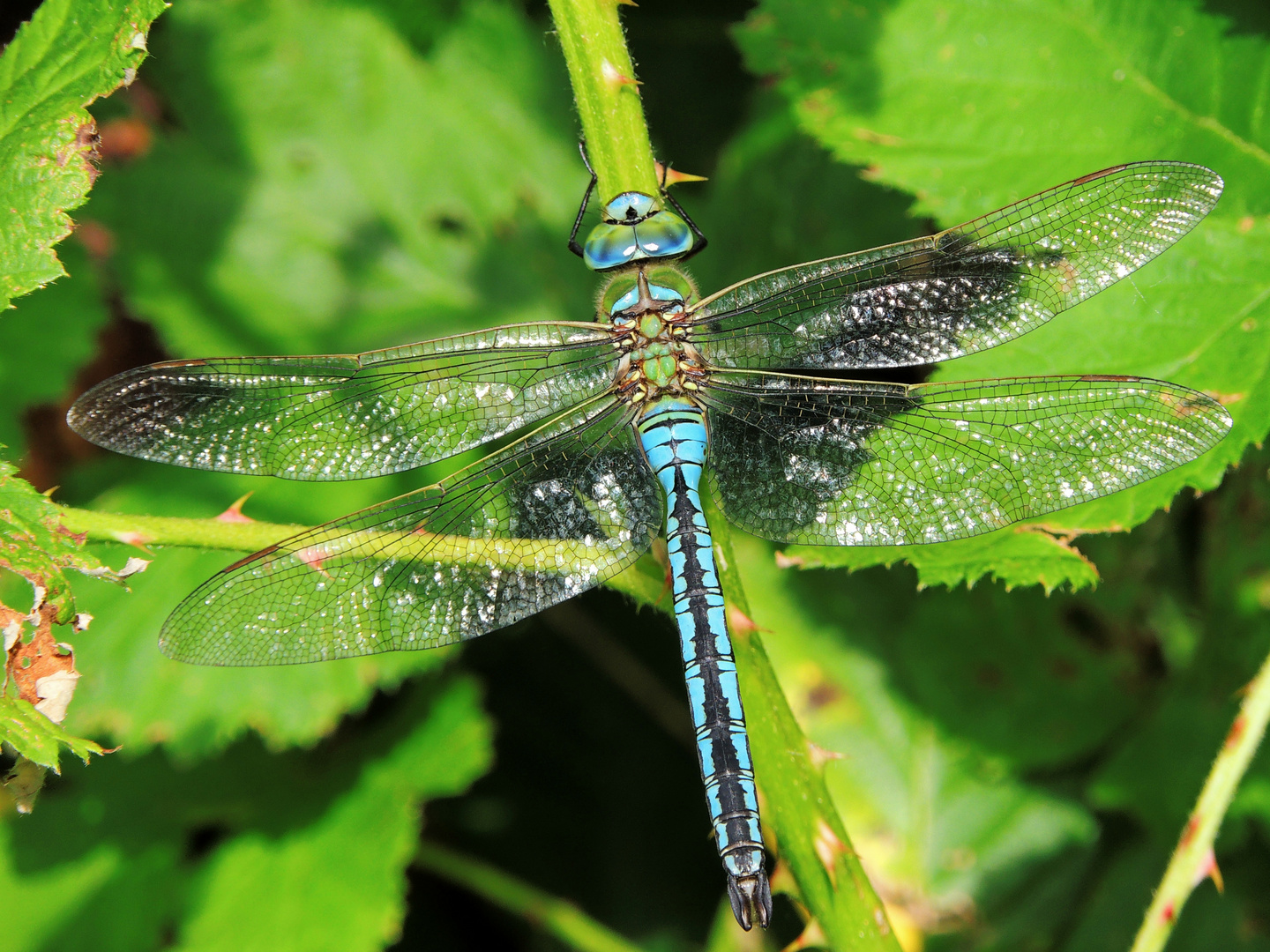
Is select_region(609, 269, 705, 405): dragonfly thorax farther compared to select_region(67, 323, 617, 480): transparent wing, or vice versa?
select_region(609, 269, 705, 405): dragonfly thorax

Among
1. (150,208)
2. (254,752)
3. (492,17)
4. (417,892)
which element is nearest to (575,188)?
(492,17)

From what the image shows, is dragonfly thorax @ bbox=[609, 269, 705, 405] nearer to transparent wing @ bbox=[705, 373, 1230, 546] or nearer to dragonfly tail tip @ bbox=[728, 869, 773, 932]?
transparent wing @ bbox=[705, 373, 1230, 546]

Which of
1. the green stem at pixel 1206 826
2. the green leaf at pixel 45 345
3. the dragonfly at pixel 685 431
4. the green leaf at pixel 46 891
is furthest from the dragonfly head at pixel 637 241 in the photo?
the green leaf at pixel 46 891

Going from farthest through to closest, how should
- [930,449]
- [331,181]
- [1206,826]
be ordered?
[331,181], [930,449], [1206,826]

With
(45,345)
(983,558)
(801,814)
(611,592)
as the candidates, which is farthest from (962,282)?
(45,345)

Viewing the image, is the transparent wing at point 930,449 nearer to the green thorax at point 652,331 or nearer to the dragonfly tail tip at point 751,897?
the green thorax at point 652,331

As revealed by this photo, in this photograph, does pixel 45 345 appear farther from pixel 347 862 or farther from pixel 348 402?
pixel 347 862

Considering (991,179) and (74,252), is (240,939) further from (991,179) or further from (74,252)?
(991,179)

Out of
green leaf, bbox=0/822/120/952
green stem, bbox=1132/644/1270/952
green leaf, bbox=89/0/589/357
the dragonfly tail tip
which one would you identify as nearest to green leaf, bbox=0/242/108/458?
green leaf, bbox=89/0/589/357
